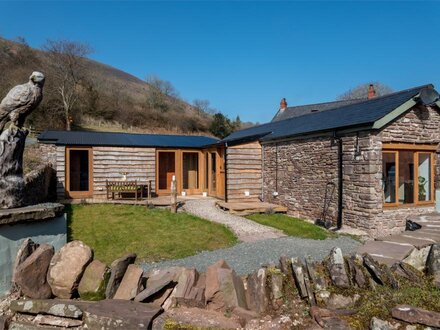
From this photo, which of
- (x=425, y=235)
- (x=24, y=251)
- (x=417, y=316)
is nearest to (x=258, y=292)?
(x=417, y=316)

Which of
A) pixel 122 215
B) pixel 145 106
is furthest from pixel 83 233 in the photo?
pixel 145 106

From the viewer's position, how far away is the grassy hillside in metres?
29.3

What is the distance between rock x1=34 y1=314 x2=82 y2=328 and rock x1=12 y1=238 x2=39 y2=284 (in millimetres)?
534

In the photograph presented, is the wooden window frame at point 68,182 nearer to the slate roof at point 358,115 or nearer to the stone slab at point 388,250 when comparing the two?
the slate roof at point 358,115

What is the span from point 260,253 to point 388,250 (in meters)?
3.10

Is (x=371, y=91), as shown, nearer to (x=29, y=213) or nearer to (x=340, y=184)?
(x=340, y=184)

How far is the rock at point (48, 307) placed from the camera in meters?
2.75

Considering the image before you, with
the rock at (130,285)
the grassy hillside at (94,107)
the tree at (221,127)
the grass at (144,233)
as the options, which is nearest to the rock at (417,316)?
the rock at (130,285)

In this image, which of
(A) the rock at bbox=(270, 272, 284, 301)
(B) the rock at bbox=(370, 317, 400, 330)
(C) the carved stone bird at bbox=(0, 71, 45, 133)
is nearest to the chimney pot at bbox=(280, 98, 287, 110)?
(C) the carved stone bird at bbox=(0, 71, 45, 133)

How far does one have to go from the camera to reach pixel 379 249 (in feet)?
15.6

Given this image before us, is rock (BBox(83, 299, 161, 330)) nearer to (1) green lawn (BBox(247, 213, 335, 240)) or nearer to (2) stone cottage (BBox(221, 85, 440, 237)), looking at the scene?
(1) green lawn (BBox(247, 213, 335, 240))

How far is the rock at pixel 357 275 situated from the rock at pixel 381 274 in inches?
4.6

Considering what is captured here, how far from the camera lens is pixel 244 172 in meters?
14.9

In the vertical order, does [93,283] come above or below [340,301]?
above
